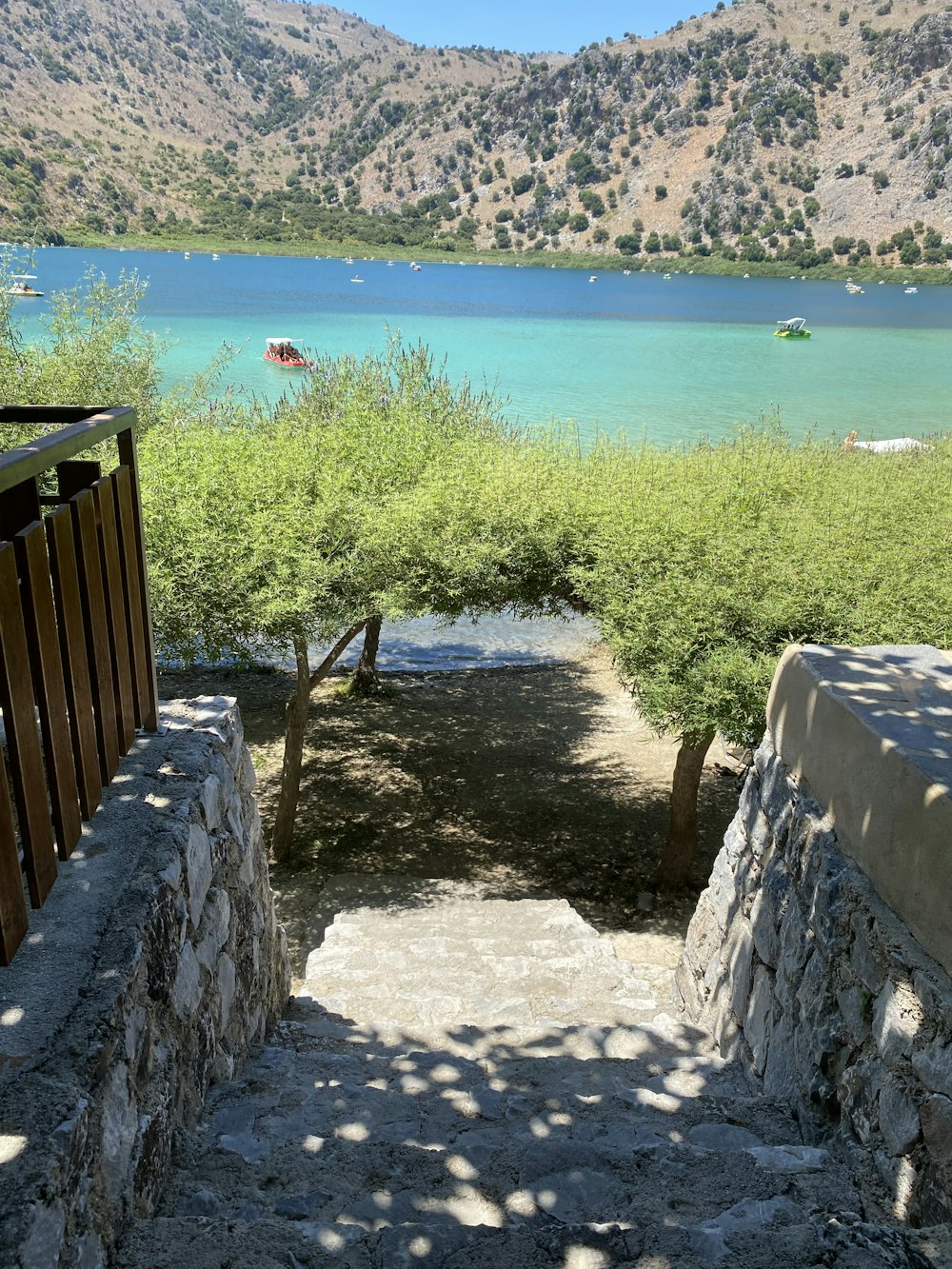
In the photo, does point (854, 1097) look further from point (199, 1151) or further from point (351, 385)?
point (351, 385)

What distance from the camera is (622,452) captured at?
16.1m

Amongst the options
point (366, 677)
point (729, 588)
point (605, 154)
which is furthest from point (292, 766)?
point (605, 154)

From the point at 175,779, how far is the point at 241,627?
6815 millimetres

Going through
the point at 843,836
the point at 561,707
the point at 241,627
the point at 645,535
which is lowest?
the point at 561,707

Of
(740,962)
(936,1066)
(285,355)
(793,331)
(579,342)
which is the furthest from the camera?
(793,331)

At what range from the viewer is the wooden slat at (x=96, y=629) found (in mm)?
3406

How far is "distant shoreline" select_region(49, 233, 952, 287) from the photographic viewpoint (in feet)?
467

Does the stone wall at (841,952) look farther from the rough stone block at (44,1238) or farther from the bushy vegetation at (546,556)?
the bushy vegetation at (546,556)

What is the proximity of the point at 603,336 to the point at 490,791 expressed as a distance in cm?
7192

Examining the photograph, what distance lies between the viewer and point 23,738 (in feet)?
9.06

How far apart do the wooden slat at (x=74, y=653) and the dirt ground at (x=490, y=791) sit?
543 cm

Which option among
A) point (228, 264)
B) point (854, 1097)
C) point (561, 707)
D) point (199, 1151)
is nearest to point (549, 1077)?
point (854, 1097)

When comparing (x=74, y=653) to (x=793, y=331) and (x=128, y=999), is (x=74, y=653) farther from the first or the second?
(x=793, y=331)

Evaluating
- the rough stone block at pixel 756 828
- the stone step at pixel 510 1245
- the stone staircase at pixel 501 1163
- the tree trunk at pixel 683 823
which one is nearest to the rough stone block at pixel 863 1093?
the stone staircase at pixel 501 1163
